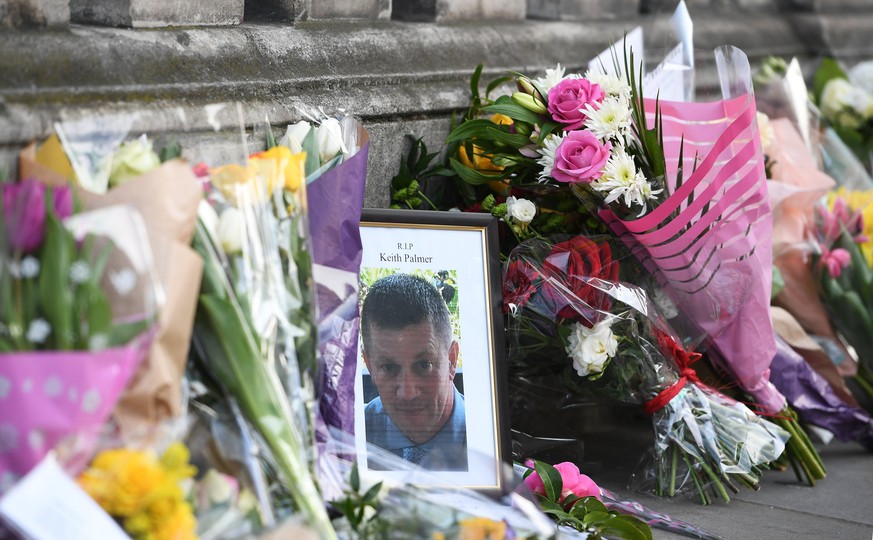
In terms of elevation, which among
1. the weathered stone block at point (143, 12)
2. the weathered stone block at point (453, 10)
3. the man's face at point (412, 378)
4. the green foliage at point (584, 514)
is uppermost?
the weathered stone block at point (453, 10)

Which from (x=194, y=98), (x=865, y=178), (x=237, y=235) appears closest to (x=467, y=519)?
(x=237, y=235)

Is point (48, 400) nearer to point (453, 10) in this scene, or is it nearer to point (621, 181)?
point (621, 181)

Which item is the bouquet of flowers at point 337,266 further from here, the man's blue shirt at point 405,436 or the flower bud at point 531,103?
the flower bud at point 531,103

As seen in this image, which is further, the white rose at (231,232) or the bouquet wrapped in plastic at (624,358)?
the bouquet wrapped in plastic at (624,358)

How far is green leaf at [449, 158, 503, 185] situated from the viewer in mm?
3090

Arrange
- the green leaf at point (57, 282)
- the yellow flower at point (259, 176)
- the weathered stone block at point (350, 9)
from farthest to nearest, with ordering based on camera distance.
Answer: the weathered stone block at point (350, 9), the yellow flower at point (259, 176), the green leaf at point (57, 282)

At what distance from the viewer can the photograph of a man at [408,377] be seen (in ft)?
8.45

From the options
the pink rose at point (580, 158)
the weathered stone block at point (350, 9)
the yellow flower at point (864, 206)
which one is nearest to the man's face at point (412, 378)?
the pink rose at point (580, 158)

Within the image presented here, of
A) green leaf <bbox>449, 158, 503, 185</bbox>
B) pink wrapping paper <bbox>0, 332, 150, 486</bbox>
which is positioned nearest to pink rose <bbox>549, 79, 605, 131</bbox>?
green leaf <bbox>449, 158, 503, 185</bbox>

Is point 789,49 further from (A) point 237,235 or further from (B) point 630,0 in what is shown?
(A) point 237,235

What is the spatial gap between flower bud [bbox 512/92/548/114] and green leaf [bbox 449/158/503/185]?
21 cm

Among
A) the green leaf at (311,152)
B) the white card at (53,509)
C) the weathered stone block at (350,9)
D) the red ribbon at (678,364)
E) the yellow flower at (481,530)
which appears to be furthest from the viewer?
the weathered stone block at (350,9)

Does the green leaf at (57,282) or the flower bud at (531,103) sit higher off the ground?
the flower bud at (531,103)

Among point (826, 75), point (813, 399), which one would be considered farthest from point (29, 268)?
point (826, 75)
